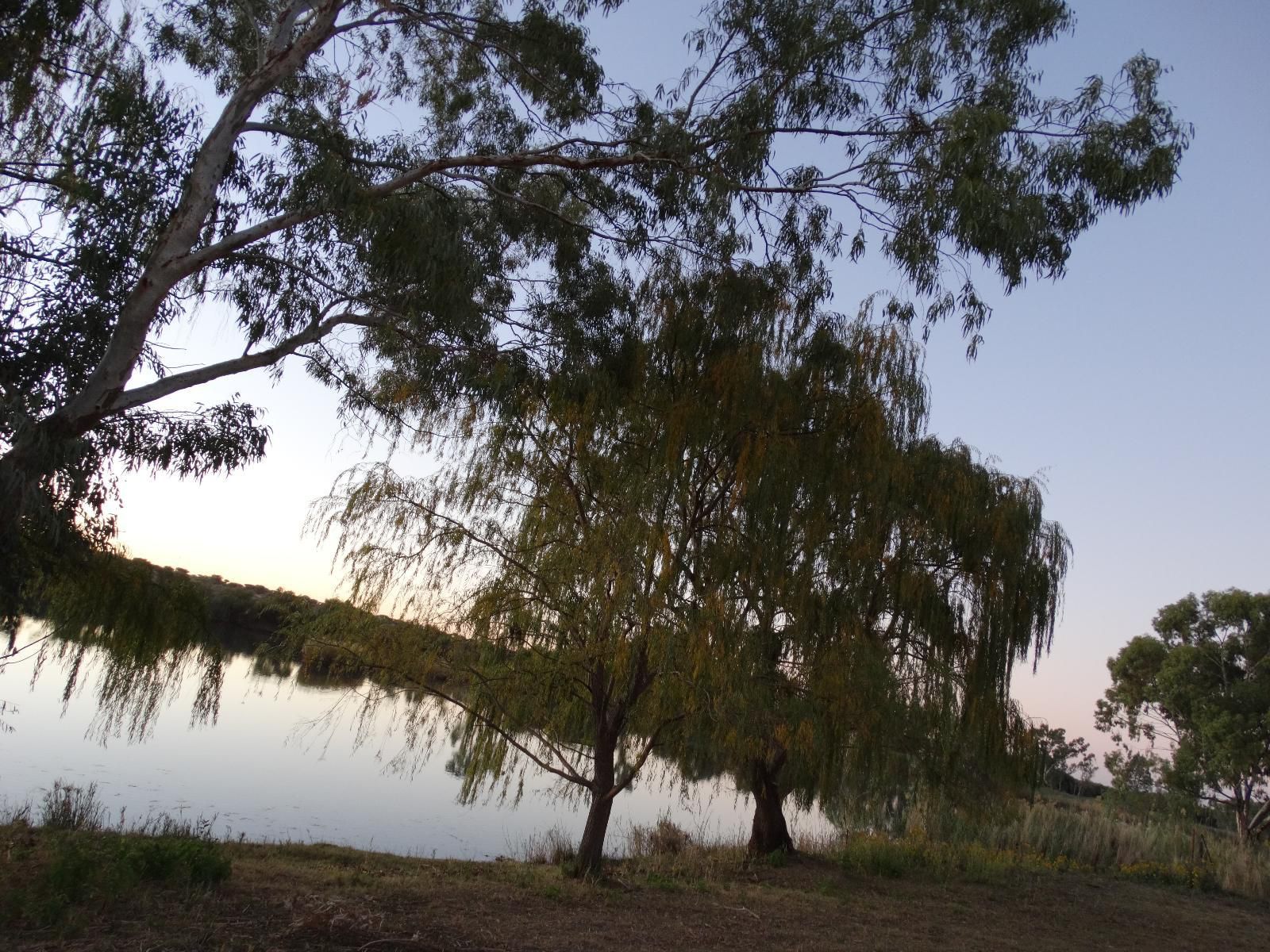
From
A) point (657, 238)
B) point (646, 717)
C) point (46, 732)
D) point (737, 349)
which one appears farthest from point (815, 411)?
point (46, 732)

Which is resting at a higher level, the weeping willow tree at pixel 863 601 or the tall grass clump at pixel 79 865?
the weeping willow tree at pixel 863 601

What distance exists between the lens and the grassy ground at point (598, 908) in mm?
4434

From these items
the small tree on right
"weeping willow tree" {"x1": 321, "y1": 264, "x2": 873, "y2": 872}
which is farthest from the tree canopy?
the small tree on right

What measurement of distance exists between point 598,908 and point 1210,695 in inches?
625

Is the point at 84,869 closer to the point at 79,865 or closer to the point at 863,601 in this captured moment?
the point at 79,865

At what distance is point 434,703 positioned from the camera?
7.07 m

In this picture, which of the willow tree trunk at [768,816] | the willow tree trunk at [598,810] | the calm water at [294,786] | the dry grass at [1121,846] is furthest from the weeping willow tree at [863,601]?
the dry grass at [1121,846]

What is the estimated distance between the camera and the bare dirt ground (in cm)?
446

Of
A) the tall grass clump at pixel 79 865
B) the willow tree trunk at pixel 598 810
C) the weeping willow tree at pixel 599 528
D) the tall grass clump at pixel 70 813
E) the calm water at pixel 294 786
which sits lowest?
the calm water at pixel 294 786

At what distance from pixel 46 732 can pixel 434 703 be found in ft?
24.2

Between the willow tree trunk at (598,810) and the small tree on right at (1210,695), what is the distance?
548 inches

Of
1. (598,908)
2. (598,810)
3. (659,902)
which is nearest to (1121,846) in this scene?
(659,902)

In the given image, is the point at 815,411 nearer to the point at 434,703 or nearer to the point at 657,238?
the point at 657,238

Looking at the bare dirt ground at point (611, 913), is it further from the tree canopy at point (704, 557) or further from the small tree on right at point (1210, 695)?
the small tree on right at point (1210, 695)
